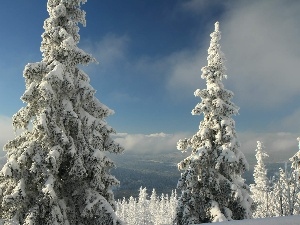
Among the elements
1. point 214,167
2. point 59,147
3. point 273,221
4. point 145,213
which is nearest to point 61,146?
point 59,147

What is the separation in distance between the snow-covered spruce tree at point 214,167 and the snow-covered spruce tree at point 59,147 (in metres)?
6.02

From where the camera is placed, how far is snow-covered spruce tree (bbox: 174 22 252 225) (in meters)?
18.1

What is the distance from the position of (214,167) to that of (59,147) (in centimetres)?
937

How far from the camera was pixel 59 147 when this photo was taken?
42.6 feet

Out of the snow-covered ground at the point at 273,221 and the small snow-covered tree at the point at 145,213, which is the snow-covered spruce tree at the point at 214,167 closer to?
the snow-covered ground at the point at 273,221

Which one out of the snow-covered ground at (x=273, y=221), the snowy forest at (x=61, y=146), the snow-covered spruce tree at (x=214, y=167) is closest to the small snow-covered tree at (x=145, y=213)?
the snow-covered spruce tree at (x=214, y=167)

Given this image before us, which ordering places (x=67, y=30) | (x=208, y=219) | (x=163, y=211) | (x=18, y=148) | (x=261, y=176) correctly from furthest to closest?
(x=163, y=211) < (x=261, y=176) < (x=208, y=219) < (x=67, y=30) < (x=18, y=148)

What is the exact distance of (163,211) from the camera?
110625mm

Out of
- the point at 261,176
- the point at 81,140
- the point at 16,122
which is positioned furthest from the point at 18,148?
the point at 261,176

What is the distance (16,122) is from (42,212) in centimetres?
376

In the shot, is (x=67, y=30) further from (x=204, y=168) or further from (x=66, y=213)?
(x=204, y=168)

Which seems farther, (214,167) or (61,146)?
(214,167)

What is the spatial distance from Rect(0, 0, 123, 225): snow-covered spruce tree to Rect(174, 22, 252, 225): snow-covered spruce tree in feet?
19.7

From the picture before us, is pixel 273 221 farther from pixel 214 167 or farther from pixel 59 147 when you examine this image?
pixel 214 167
